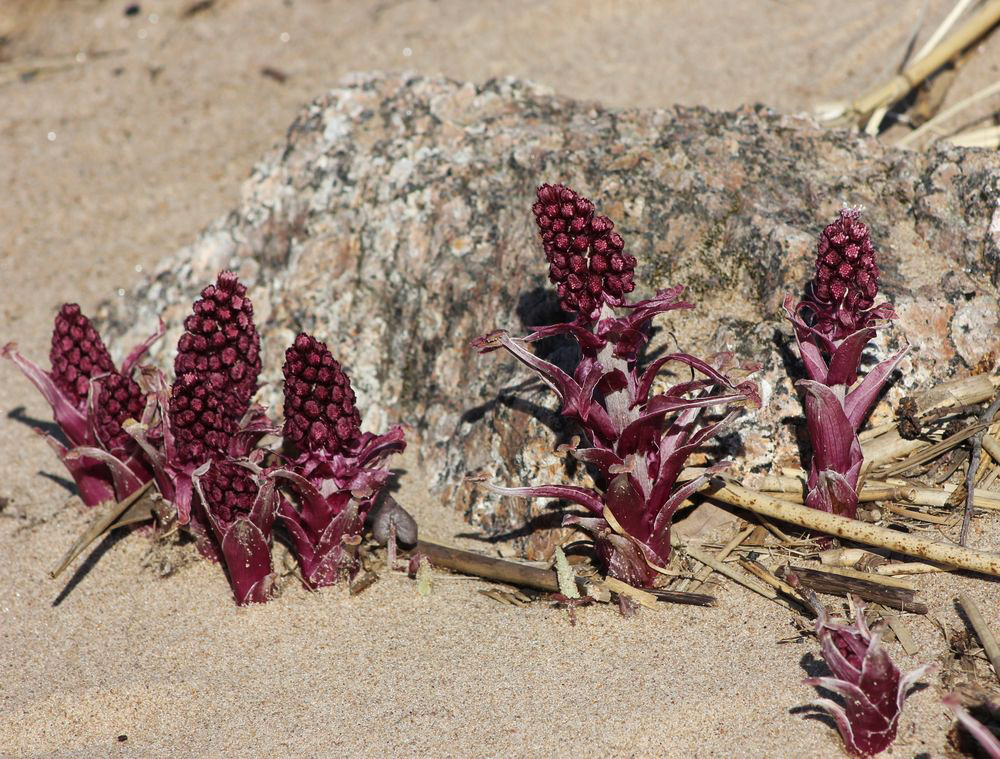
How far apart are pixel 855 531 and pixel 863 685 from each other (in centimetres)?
79

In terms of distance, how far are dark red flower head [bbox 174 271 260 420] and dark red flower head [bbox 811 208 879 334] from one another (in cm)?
210

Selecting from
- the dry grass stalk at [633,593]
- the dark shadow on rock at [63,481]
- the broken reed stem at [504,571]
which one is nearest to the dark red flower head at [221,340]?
the broken reed stem at [504,571]

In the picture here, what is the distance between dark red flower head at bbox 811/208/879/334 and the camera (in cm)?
324

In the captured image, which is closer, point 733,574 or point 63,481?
point 733,574

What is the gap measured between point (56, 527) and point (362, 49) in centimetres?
493

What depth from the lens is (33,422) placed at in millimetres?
5164

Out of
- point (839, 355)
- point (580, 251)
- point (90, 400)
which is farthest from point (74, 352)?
point (839, 355)

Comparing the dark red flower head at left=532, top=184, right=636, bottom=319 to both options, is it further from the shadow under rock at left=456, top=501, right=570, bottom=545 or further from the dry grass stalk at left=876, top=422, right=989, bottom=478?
the dry grass stalk at left=876, top=422, right=989, bottom=478

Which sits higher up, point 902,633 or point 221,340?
point 221,340

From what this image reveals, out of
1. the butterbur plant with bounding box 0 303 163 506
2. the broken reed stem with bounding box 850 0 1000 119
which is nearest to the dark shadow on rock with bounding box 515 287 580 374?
the butterbur plant with bounding box 0 303 163 506

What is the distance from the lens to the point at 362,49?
7875 millimetres

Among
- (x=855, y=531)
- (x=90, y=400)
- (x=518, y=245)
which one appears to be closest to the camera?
(x=855, y=531)

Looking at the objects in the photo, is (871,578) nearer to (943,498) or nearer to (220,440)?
(943,498)

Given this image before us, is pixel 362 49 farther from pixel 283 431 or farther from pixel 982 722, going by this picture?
pixel 982 722
